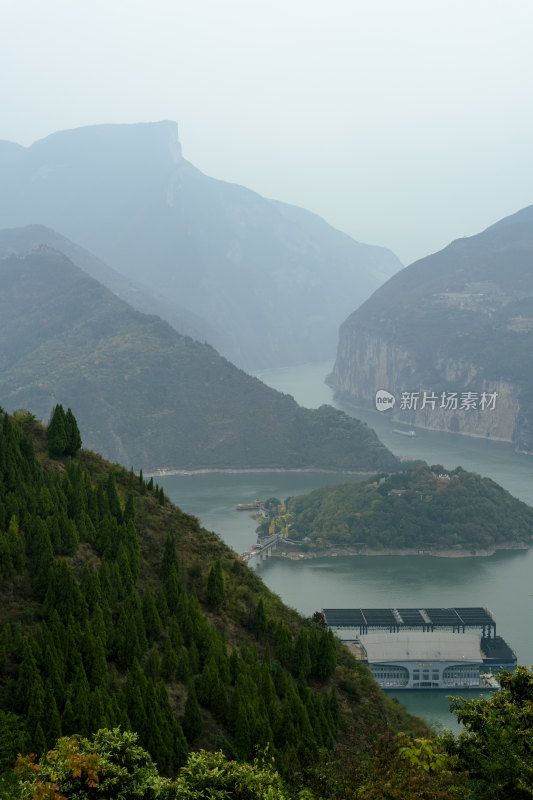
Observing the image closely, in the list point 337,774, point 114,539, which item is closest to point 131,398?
point 114,539

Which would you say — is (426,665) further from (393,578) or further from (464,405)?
(464,405)

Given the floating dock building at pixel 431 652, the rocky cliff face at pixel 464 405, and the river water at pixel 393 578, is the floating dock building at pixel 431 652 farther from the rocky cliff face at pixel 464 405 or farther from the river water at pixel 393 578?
the rocky cliff face at pixel 464 405

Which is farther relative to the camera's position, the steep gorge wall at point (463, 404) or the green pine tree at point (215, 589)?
the steep gorge wall at point (463, 404)

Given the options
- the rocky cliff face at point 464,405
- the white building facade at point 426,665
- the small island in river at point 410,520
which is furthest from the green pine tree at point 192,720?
the rocky cliff face at point 464,405

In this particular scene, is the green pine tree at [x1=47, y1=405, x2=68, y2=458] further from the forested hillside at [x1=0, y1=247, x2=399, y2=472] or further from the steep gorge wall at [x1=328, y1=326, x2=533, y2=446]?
the steep gorge wall at [x1=328, y1=326, x2=533, y2=446]

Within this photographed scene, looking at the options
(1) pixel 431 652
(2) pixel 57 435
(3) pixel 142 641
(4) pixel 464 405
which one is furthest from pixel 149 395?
(3) pixel 142 641

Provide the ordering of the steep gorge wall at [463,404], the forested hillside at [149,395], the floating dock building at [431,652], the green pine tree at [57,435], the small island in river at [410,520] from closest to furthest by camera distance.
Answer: the green pine tree at [57,435], the floating dock building at [431,652], the small island in river at [410,520], the forested hillside at [149,395], the steep gorge wall at [463,404]
